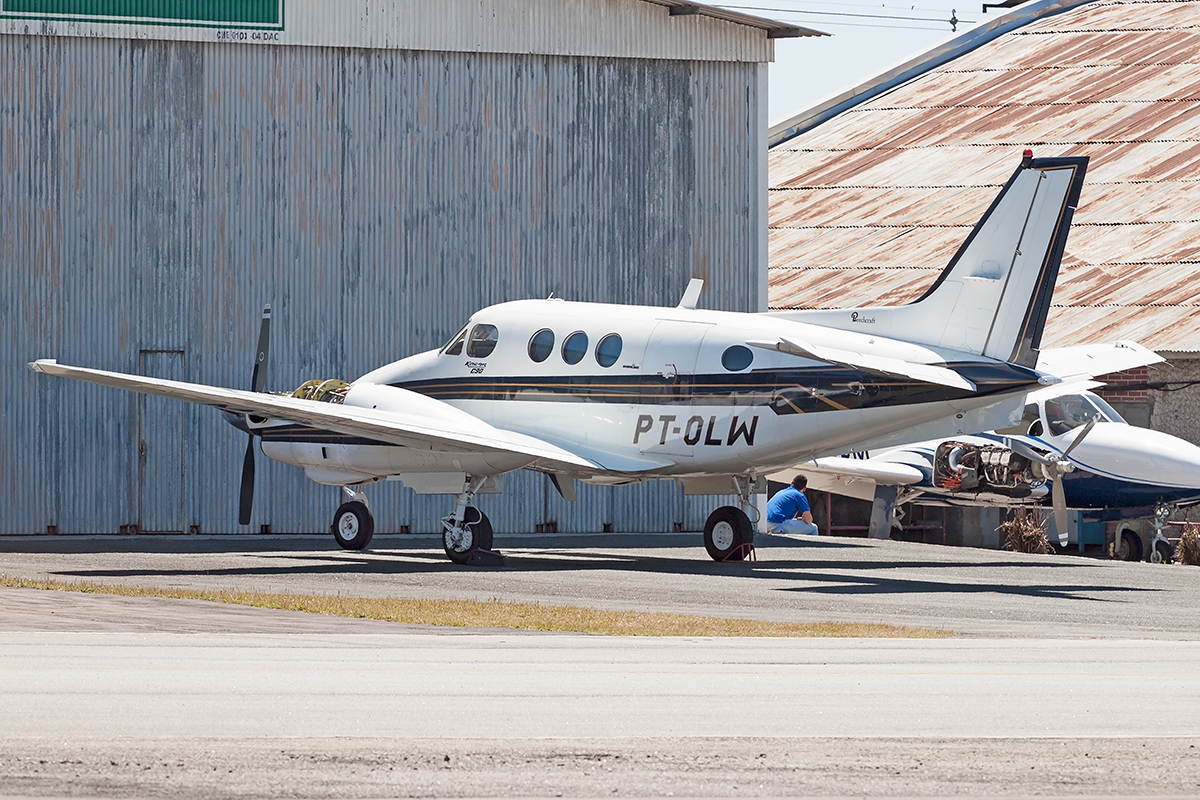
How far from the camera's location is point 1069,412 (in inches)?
1132

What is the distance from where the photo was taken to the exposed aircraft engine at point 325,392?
2353 centimetres

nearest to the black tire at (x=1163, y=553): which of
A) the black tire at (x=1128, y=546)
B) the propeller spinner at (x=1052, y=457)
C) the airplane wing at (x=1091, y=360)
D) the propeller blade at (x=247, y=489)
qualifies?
the black tire at (x=1128, y=546)

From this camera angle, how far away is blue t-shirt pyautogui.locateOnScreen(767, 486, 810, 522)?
29.6 m

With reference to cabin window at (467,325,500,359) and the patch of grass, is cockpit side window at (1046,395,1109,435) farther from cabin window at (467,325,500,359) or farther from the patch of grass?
the patch of grass

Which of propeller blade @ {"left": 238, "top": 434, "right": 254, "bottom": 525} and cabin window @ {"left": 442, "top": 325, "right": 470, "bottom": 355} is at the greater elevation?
cabin window @ {"left": 442, "top": 325, "right": 470, "bottom": 355}

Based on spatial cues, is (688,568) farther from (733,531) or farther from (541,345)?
(541,345)

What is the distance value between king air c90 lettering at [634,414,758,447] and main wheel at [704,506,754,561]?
1.54 metres

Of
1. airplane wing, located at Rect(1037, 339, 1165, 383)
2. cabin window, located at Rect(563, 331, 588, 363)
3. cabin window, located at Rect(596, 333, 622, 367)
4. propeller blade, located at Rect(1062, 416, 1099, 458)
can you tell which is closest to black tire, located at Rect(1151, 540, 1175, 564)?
propeller blade, located at Rect(1062, 416, 1099, 458)

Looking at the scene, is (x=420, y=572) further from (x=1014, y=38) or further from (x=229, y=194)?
(x=1014, y=38)

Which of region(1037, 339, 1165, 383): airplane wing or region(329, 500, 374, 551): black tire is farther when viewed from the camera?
region(329, 500, 374, 551): black tire

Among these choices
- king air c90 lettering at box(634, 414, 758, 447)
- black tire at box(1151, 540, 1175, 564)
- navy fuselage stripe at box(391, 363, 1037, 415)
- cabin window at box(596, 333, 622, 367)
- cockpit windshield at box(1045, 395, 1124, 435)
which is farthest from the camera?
black tire at box(1151, 540, 1175, 564)

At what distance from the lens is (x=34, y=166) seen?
2883 centimetres

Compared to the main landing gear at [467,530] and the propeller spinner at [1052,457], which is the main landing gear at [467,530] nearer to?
the main landing gear at [467,530]

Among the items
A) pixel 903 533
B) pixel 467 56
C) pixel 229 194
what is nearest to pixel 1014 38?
pixel 903 533
